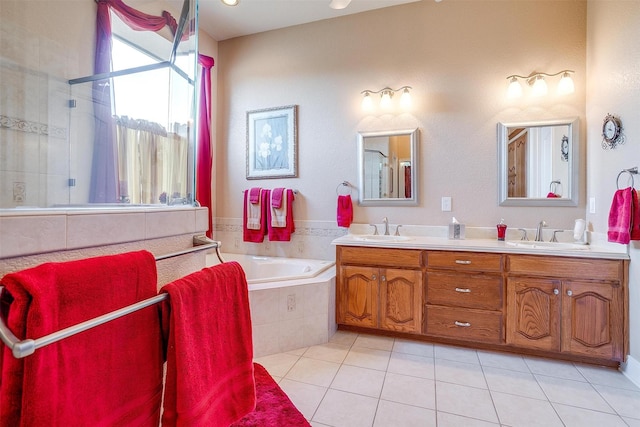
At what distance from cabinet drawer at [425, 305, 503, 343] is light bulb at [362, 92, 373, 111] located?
185 cm

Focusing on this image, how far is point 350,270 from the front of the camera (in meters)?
2.46

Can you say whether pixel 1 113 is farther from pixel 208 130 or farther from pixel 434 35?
pixel 434 35

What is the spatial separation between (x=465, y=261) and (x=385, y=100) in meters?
1.59

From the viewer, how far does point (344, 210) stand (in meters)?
2.84

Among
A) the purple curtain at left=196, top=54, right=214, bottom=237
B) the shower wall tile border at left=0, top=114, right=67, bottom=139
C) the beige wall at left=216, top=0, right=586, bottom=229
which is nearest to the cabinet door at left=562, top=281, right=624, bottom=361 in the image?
the beige wall at left=216, top=0, right=586, bottom=229

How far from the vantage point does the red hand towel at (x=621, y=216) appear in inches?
69.0

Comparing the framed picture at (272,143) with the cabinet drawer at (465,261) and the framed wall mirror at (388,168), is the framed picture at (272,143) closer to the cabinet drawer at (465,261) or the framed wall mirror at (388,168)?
the framed wall mirror at (388,168)

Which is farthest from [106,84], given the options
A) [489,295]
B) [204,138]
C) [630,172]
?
[630,172]

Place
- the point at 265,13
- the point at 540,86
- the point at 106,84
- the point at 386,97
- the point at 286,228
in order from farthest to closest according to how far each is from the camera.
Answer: the point at 286,228 < the point at 265,13 < the point at 386,97 < the point at 540,86 < the point at 106,84

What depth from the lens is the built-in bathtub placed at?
2.14 m

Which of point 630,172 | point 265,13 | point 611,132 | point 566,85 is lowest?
point 630,172

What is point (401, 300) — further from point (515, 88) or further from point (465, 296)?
point (515, 88)

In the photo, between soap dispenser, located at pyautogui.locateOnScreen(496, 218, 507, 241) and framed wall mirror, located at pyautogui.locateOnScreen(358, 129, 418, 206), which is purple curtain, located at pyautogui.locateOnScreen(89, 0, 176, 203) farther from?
soap dispenser, located at pyautogui.locateOnScreen(496, 218, 507, 241)

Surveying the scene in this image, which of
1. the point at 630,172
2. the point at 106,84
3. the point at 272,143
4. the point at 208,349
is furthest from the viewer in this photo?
the point at 272,143
